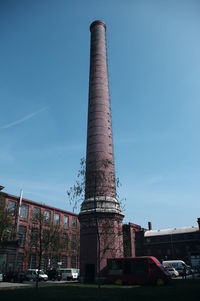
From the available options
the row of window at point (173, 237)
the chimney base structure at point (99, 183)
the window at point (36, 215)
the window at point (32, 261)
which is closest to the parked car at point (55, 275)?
the window at point (32, 261)

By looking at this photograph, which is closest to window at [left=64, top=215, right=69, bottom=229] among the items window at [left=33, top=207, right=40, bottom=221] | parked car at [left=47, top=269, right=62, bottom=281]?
window at [left=33, top=207, right=40, bottom=221]

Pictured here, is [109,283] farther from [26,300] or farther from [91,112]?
[91,112]

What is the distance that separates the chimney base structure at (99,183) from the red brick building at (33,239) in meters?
13.7

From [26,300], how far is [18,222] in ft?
103

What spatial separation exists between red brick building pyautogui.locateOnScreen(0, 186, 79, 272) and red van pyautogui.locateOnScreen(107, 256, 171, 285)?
14.7 meters

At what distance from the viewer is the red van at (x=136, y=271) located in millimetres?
23016

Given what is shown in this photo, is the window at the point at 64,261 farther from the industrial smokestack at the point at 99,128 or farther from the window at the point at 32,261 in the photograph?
the industrial smokestack at the point at 99,128

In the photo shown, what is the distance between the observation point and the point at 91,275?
77.5 ft

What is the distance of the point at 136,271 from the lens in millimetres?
23453

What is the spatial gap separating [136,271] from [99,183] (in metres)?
9.09

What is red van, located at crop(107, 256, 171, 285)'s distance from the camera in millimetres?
23016

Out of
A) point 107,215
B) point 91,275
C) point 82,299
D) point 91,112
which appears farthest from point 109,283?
point 91,112

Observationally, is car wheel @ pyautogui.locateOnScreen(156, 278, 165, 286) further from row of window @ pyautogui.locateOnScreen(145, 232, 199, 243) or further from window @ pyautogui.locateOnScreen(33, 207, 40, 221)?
row of window @ pyautogui.locateOnScreen(145, 232, 199, 243)

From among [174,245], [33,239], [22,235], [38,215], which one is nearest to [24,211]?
[22,235]
